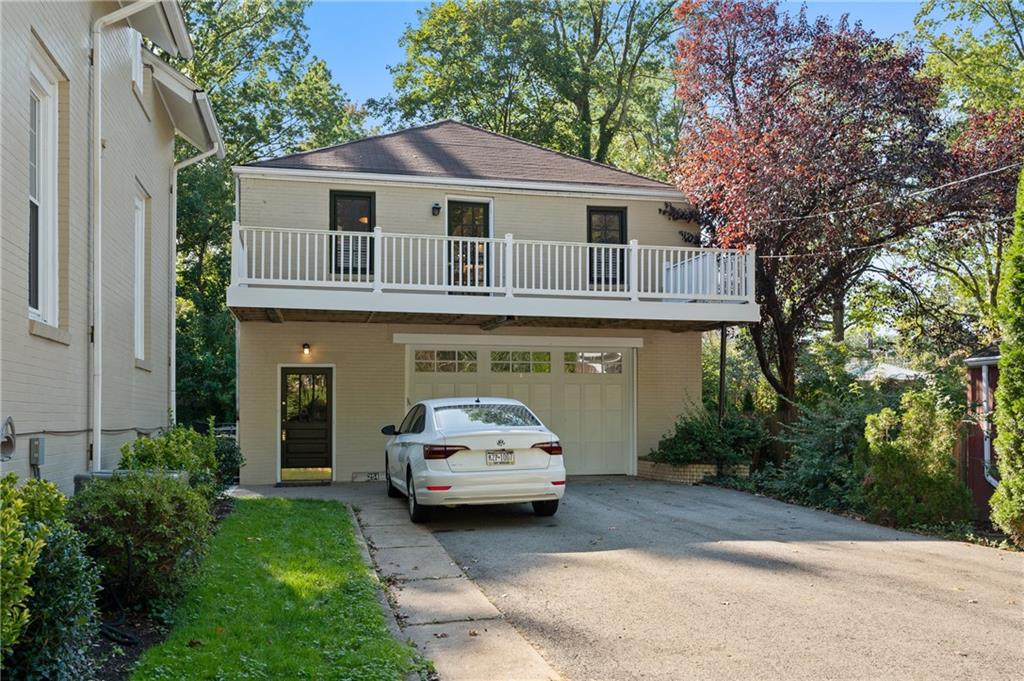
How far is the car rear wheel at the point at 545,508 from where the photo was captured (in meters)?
10.8

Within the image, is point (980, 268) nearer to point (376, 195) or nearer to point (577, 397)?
point (577, 397)

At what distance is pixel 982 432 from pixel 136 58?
38.3 ft

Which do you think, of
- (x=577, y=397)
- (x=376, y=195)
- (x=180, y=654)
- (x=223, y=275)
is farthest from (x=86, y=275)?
(x=223, y=275)

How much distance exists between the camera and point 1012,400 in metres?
8.88

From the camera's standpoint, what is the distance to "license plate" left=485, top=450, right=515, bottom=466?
9992 mm

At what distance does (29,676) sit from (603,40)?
31939 mm

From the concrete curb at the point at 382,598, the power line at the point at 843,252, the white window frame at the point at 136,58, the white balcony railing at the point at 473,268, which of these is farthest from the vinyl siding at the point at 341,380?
the white window frame at the point at 136,58

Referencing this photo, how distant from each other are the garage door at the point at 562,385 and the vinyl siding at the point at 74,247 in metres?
6.11

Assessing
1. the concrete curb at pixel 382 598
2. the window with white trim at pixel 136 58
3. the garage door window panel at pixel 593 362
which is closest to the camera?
the concrete curb at pixel 382 598

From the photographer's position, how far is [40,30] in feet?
20.2

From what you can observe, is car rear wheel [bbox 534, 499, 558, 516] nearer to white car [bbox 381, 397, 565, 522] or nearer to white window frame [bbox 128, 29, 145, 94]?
white car [bbox 381, 397, 565, 522]

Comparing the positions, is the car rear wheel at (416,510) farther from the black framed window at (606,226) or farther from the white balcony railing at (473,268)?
the black framed window at (606,226)

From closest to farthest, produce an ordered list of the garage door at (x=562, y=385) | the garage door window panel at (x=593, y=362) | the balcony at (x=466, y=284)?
the balcony at (x=466, y=284) < the garage door at (x=562, y=385) < the garage door window panel at (x=593, y=362)

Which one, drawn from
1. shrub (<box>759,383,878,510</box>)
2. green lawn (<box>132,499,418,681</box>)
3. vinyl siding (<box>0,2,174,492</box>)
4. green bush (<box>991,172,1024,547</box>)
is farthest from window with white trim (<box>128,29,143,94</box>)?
shrub (<box>759,383,878,510</box>)
